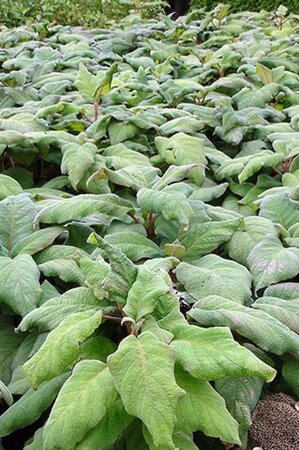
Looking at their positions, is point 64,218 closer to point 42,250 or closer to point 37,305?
point 42,250

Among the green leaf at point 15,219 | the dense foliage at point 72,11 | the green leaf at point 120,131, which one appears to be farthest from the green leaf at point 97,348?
the dense foliage at point 72,11

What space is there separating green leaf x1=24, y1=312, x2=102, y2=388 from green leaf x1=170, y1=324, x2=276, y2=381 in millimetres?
177

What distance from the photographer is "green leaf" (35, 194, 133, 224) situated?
168cm

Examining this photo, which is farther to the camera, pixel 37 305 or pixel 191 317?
pixel 37 305

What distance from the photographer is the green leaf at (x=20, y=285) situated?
4.77 ft

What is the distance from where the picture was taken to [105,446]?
117cm

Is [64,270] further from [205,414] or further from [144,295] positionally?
[205,414]

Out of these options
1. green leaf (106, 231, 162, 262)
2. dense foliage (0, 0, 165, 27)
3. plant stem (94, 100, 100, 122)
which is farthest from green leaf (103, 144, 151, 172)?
dense foliage (0, 0, 165, 27)

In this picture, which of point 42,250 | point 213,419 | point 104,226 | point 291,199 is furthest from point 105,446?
point 291,199

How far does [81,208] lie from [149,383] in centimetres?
69

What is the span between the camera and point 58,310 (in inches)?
53.8

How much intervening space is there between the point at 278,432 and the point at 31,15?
21.6 ft

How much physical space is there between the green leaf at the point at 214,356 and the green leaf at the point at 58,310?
22 centimetres

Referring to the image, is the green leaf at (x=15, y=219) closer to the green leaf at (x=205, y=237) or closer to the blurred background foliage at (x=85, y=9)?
the green leaf at (x=205, y=237)
